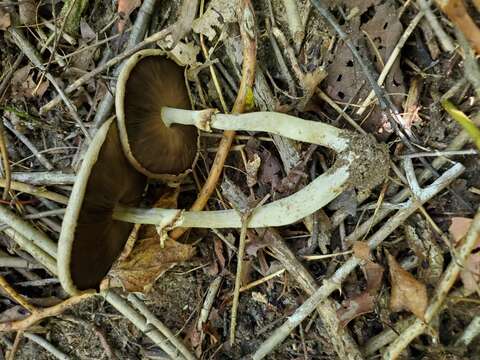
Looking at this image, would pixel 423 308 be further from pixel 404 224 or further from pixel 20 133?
pixel 20 133

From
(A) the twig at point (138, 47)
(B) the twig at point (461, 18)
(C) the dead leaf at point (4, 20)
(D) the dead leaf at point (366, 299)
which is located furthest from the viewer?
(C) the dead leaf at point (4, 20)

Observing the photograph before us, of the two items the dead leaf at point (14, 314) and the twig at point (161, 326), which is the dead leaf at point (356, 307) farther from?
the dead leaf at point (14, 314)

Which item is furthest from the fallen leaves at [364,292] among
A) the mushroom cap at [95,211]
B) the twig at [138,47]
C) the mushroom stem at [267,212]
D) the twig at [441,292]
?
the twig at [138,47]

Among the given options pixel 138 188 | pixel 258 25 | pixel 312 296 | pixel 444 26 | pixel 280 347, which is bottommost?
pixel 280 347

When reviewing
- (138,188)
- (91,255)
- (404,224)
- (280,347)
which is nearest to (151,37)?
(138,188)

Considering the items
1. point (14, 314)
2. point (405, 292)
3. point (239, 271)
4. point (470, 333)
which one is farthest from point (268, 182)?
point (14, 314)

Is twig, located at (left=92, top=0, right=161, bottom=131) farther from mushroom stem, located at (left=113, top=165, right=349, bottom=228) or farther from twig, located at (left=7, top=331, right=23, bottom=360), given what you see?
twig, located at (left=7, top=331, right=23, bottom=360)
